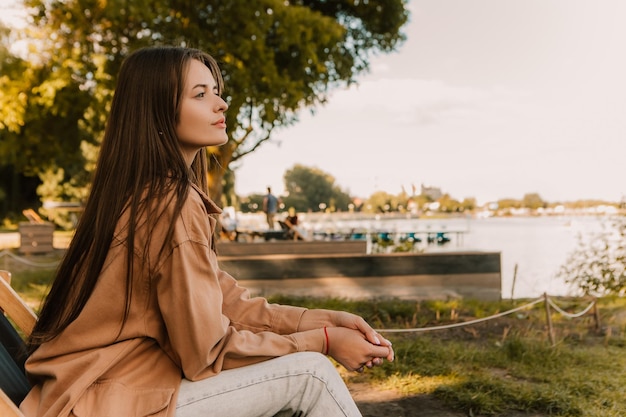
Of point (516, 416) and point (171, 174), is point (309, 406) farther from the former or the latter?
point (516, 416)

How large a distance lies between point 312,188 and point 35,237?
295ft

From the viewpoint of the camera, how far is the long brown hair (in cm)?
174

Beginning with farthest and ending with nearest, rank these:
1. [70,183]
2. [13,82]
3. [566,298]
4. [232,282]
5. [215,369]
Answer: [70,183], [13,82], [566,298], [232,282], [215,369]

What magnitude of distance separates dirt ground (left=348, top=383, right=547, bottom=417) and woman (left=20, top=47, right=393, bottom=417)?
2.37 m

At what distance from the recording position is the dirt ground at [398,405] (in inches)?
160

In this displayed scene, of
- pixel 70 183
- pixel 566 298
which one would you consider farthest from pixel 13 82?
pixel 70 183

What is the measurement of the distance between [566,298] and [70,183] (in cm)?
4017

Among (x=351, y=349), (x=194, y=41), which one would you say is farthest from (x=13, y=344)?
(x=194, y=41)

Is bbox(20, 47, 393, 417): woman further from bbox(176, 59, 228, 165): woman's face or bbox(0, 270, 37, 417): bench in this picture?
bbox(0, 270, 37, 417): bench

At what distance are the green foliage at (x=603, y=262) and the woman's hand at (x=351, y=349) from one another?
24.9 ft

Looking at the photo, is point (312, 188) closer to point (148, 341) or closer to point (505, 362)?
point (505, 362)

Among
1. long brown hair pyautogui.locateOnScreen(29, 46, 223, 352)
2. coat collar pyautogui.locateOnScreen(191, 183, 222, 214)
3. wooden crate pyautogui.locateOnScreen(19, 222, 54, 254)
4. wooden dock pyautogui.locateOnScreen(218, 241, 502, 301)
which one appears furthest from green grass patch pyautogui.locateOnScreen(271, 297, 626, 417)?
wooden crate pyautogui.locateOnScreen(19, 222, 54, 254)

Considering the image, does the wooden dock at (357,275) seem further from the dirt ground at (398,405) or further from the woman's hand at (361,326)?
the woman's hand at (361,326)

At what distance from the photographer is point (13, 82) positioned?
14742mm
